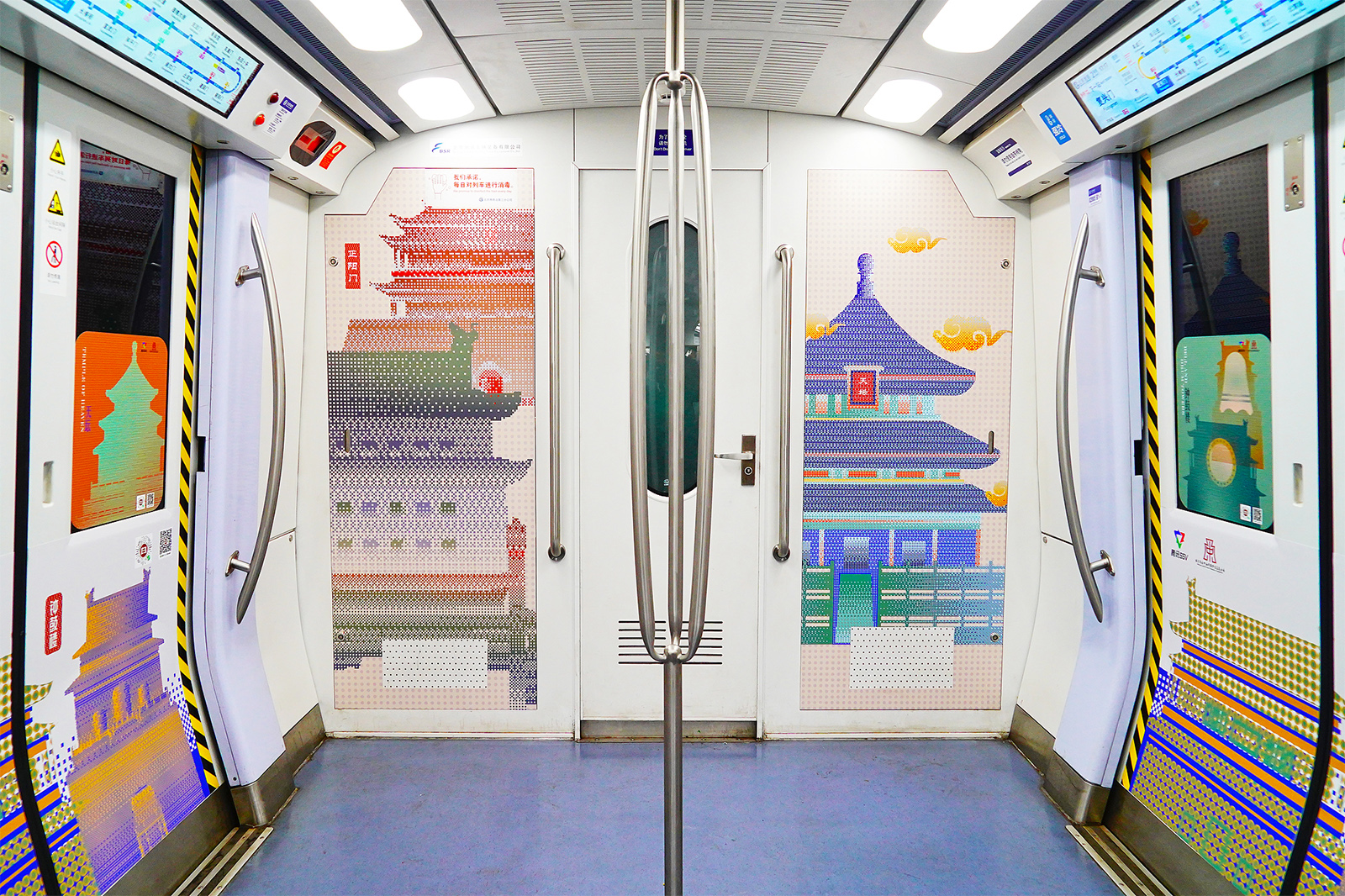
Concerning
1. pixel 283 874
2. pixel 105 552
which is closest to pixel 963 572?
pixel 283 874

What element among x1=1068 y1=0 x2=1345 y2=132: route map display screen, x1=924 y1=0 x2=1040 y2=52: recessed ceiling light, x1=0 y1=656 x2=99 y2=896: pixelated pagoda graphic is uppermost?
x1=924 y1=0 x2=1040 y2=52: recessed ceiling light

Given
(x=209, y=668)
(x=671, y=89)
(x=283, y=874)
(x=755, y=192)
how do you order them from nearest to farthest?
(x=671, y=89) → (x=283, y=874) → (x=209, y=668) → (x=755, y=192)

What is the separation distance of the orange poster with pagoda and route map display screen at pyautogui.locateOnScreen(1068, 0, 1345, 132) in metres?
3.00

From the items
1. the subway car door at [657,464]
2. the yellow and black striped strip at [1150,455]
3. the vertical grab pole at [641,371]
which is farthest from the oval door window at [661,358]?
the vertical grab pole at [641,371]

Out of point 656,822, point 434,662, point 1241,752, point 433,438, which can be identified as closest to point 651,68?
point 433,438

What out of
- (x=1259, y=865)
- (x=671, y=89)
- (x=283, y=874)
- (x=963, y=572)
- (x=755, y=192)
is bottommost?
(x=283, y=874)

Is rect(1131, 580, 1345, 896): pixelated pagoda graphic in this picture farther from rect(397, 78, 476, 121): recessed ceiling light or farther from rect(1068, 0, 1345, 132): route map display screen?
rect(397, 78, 476, 121): recessed ceiling light

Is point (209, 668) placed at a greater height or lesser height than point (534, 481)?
lesser

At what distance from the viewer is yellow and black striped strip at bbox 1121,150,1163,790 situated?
256cm

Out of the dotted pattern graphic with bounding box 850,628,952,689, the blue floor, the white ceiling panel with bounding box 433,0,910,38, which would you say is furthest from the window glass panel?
the blue floor

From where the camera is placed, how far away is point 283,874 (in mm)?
2387

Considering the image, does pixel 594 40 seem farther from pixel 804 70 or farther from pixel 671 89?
pixel 671 89

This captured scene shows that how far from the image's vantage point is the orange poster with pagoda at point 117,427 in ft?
6.84

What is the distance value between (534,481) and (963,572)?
6.26 feet
